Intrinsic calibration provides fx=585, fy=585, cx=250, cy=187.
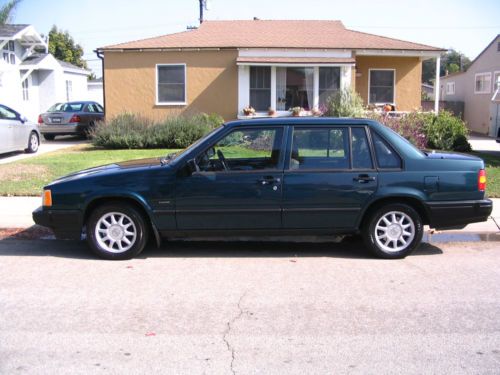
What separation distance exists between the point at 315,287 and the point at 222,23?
20.6 meters

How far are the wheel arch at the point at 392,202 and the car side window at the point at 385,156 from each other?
1.20 ft

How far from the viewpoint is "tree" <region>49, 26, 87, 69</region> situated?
4925 centimetres

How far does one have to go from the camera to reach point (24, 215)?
8891 millimetres

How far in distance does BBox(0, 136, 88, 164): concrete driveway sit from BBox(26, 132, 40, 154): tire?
146 millimetres

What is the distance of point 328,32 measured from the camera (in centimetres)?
2330

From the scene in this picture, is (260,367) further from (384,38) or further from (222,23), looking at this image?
(222,23)

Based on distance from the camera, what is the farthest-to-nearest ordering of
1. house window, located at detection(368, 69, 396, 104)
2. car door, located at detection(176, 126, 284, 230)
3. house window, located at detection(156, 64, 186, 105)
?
house window, located at detection(368, 69, 396, 104) < house window, located at detection(156, 64, 186, 105) < car door, located at detection(176, 126, 284, 230)

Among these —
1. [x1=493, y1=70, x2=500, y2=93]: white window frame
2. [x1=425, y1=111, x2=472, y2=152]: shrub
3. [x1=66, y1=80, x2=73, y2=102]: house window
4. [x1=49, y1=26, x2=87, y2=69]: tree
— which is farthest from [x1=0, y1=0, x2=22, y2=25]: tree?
[x1=49, y1=26, x2=87, y2=69]: tree

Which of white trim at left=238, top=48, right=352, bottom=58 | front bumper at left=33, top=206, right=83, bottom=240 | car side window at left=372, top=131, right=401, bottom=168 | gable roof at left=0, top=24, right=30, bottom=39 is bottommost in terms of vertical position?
front bumper at left=33, top=206, right=83, bottom=240

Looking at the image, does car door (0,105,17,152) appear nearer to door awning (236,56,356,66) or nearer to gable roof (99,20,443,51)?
gable roof (99,20,443,51)

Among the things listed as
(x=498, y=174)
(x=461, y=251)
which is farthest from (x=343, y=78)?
(x=461, y=251)

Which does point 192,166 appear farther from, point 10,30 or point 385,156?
point 10,30

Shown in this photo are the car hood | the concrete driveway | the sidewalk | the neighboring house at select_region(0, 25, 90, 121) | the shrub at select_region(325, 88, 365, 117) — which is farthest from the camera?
the neighboring house at select_region(0, 25, 90, 121)

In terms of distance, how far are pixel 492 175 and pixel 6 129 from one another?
1177 centimetres
